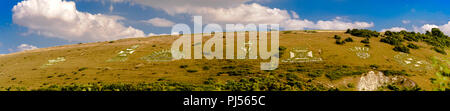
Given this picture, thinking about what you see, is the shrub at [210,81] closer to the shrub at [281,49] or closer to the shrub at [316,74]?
the shrub at [316,74]

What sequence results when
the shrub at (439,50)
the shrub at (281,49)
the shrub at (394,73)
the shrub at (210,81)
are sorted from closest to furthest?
1. the shrub at (394,73)
2. the shrub at (210,81)
3. the shrub at (281,49)
4. the shrub at (439,50)

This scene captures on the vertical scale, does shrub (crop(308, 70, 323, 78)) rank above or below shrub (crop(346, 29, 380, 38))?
below

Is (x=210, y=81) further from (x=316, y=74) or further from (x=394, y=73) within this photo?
(x=394, y=73)

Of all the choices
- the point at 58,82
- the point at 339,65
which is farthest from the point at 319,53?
the point at 58,82

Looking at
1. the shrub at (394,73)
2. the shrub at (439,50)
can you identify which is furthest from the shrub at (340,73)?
the shrub at (439,50)

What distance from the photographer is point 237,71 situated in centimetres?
2947

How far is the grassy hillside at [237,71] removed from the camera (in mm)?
24766

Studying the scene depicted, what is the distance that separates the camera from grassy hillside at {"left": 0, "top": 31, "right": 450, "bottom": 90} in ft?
81.3

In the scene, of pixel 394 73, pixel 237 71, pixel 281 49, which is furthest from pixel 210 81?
pixel 394 73

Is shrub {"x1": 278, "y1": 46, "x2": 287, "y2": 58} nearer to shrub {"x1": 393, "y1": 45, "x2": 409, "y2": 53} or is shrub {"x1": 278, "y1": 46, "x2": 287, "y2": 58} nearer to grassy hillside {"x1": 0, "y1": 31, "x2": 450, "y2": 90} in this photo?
grassy hillside {"x1": 0, "y1": 31, "x2": 450, "y2": 90}

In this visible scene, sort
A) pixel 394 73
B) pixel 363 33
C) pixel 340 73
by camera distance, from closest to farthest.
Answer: pixel 394 73 → pixel 340 73 → pixel 363 33

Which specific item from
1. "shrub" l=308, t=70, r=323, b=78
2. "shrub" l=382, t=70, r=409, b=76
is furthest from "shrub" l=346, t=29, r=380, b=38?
"shrub" l=308, t=70, r=323, b=78

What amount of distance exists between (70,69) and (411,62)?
50087 millimetres

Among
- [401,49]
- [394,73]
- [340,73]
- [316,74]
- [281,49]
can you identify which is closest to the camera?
[394,73]
